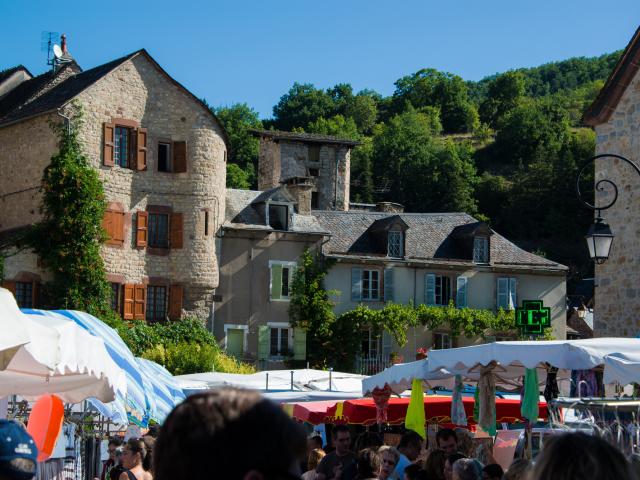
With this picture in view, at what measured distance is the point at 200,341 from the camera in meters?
42.8

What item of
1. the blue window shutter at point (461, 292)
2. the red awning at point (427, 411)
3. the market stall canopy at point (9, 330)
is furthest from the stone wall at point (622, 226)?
the blue window shutter at point (461, 292)

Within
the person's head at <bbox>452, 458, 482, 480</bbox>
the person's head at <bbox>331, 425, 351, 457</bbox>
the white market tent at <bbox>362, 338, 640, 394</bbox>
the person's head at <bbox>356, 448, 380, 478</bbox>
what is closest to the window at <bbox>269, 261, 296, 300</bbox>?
the white market tent at <bbox>362, 338, 640, 394</bbox>

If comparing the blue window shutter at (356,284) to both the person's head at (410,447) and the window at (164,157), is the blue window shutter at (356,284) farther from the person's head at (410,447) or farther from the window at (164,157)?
the person's head at (410,447)

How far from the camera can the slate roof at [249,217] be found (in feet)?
150

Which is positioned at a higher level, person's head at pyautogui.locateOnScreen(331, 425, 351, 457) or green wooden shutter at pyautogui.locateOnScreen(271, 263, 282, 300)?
green wooden shutter at pyautogui.locateOnScreen(271, 263, 282, 300)

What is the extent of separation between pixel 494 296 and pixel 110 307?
17.3 meters

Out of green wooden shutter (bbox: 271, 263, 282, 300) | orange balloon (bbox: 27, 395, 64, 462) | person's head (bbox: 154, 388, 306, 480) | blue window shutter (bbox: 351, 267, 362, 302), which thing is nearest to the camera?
person's head (bbox: 154, 388, 306, 480)

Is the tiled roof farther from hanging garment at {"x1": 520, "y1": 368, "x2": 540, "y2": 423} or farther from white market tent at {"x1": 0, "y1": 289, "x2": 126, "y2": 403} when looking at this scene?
white market tent at {"x1": 0, "y1": 289, "x2": 126, "y2": 403}

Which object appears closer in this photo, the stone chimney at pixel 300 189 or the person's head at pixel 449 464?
the person's head at pixel 449 464

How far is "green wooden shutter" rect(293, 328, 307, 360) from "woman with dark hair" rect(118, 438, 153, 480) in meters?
34.9

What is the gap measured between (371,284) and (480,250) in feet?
17.7

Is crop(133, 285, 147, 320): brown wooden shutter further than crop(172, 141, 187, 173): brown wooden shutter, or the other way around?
crop(172, 141, 187, 173): brown wooden shutter

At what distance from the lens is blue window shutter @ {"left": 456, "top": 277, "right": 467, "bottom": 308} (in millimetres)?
49156

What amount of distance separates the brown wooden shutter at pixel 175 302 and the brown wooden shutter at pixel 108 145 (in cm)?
533
